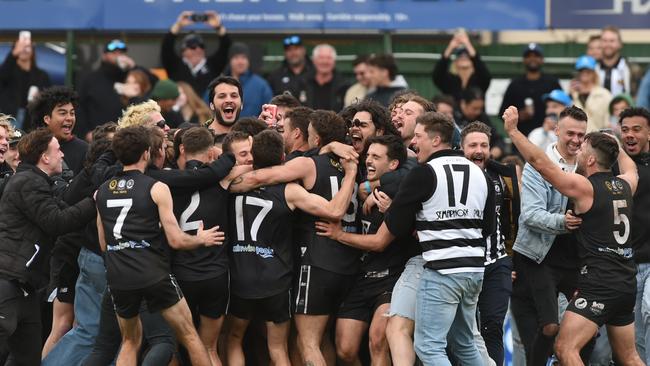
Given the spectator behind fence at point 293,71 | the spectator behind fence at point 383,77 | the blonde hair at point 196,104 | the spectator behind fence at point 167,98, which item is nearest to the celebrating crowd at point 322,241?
the spectator behind fence at point 167,98

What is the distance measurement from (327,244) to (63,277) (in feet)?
8.62

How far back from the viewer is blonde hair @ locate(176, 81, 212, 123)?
16.0 m

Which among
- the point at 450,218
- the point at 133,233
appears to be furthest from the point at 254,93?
the point at 450,218

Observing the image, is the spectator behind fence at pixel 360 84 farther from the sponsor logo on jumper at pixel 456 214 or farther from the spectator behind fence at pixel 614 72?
the sponsor logo on jumper at pixel 456 214

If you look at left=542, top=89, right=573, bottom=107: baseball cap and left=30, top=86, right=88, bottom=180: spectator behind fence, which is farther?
left=542, top=89, right=573, bottom=107: baseball cap

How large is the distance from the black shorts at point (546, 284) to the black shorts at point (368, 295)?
1.52 metres

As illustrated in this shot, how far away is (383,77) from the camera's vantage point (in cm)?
1563

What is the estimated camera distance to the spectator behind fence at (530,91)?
16641 millimetres

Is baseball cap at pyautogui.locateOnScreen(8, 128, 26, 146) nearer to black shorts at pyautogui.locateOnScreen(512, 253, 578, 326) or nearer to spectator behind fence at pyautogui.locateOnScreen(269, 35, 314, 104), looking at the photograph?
spectator behind fence at pyautogui.locateOnScreen(269, 35, 314, 104)

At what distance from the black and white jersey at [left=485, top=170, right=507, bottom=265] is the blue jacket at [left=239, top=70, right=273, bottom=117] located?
14.1ft

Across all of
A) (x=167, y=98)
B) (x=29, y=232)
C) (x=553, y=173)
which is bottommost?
(x=29, y=232)

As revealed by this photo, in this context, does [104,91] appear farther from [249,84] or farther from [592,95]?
[592,95]

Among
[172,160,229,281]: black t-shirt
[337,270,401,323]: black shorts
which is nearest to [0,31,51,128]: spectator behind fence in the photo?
[172,160,229,281]: black t-shirt

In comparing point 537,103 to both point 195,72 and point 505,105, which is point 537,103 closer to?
point 505,105
